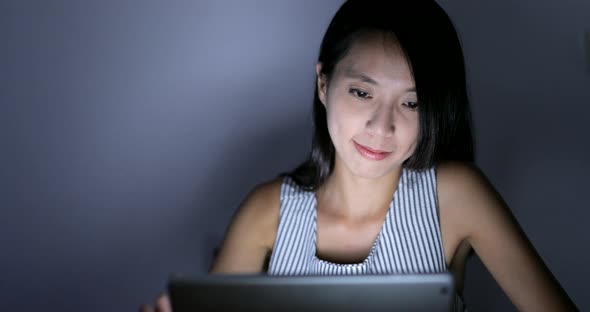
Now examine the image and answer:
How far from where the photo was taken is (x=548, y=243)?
145cm

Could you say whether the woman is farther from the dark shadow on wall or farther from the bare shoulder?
the dark shadow on wall

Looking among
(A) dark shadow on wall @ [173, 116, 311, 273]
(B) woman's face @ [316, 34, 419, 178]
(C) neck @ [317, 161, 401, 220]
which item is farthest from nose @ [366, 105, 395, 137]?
(A) dark shadow on wall @ [173, 116, 311, 273]

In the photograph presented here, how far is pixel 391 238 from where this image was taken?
119 centimetres

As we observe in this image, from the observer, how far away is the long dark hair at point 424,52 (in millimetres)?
1013

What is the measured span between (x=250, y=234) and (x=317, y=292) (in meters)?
0.61

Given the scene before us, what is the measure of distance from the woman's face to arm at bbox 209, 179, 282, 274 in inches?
10.5

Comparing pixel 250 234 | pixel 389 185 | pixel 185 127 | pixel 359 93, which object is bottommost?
pixel 250 234

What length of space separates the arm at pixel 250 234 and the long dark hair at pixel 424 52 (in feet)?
1.12

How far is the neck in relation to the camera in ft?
4.10

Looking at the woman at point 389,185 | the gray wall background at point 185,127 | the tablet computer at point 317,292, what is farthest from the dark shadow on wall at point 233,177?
the tablet computer at point 317,292

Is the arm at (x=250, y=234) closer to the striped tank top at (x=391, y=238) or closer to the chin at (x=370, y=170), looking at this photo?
the striped tank top at (x=391, y=238)

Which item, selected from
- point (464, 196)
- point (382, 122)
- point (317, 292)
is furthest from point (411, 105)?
point (317, 292)

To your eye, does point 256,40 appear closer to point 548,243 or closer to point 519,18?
point 519,18

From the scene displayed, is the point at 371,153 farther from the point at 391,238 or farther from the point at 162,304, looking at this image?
the point at 162,304
